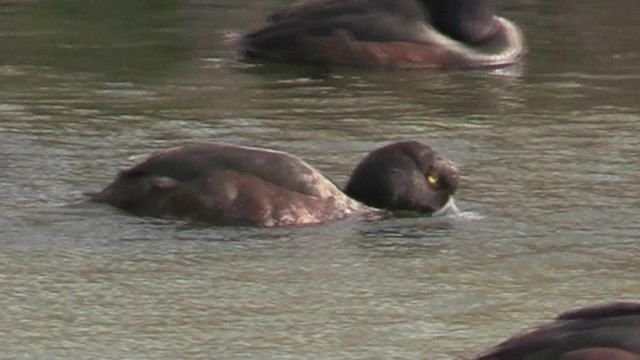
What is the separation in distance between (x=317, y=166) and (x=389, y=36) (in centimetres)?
320

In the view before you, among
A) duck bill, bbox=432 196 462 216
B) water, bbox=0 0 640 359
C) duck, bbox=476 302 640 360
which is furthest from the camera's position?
duck bill, bbox=432 196 462 216

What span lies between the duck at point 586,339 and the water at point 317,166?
118 centimetres

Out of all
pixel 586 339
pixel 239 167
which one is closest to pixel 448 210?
pixel 239 167

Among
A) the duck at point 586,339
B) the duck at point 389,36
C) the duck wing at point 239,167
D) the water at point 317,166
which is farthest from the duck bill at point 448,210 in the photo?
the duck at point 389,36

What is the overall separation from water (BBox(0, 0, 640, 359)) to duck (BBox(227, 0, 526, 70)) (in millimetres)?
134

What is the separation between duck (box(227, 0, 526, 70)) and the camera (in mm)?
14219

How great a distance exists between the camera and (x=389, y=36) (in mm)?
14242

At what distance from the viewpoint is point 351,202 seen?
10.2 m

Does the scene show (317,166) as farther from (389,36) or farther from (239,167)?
(389,36)

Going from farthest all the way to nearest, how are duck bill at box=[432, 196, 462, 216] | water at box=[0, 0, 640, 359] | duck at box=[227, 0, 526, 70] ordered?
duck at box=[227, 0, 526, 70] → duck bill at box=[432, 196, 462, 216] → water at box=[0, 0, 640, 359]

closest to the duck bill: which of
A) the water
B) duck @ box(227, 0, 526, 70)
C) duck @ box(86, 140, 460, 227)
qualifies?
the water

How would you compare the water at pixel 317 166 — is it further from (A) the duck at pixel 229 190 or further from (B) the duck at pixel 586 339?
(B) the duck at pixel 586 339

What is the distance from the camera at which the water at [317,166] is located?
321 inches

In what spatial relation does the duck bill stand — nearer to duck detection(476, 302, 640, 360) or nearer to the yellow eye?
the yellow eye
